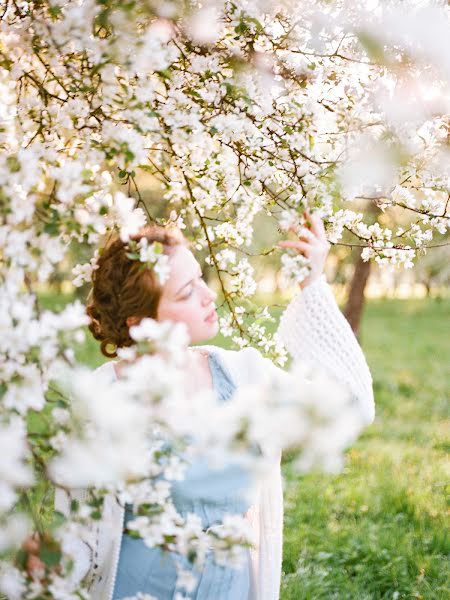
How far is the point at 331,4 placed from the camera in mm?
2699

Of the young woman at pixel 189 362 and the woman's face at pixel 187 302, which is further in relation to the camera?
the woman's face at pixel 187 302

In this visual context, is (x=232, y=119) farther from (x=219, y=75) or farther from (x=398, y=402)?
(x=398, y=402)

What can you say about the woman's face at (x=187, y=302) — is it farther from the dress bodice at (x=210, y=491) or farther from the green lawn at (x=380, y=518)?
the green lawn at (x=380, y=518)

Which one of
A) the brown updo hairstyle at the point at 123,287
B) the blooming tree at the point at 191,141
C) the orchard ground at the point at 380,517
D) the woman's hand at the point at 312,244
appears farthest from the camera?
the orchard ground at the point at 380,517

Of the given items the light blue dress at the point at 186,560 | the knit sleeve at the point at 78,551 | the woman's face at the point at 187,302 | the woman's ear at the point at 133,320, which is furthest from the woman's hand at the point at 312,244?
the knit sleeve at the point at 78,551

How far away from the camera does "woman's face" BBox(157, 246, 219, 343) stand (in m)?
2.54

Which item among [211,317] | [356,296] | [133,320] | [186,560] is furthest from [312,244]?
[356,296]

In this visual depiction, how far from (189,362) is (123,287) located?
1.32ft

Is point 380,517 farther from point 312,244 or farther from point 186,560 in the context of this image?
point 312,244

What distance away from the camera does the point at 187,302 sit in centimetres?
254

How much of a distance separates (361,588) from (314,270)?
2.32m

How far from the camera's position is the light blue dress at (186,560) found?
2.55 metres

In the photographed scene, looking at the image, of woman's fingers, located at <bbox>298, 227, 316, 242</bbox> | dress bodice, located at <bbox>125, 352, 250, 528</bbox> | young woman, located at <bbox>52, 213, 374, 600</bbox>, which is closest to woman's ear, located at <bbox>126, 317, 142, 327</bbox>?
young woman, located at <bbox>52, 213, 374, 600</bbox>

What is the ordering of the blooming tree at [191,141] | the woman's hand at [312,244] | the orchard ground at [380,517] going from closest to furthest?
the blooming tree at [191,141] → the woman's hand at [312,244] → the orchard ground at [380,517]
